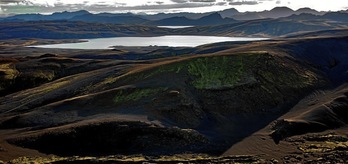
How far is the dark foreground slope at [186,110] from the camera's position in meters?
58.6

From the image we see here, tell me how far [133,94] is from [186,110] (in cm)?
1281

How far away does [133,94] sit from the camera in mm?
76062

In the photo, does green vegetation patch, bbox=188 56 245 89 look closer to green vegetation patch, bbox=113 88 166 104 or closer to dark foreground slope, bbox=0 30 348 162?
dark foreground slope, bbox=0 30 348 162

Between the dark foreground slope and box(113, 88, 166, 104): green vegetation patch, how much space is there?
19 centimetres

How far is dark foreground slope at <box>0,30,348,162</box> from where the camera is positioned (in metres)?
58.6

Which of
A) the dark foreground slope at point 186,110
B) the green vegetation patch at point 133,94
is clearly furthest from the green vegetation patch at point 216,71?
the green vegetation patch at point 133,94

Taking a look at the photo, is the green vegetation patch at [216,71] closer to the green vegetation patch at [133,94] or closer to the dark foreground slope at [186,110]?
the dark foreground slope at [186,110]

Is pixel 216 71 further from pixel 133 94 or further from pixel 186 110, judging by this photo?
pixel 133 94

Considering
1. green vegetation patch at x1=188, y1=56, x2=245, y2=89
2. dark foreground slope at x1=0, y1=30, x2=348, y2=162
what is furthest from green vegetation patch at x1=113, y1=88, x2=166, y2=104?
green vegetation patch at x1=188, y1=56, x2=245, y2=89

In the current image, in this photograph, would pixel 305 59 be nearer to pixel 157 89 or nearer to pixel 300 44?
pixel 300 44

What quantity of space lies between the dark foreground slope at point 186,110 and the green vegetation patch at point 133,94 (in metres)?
0.19

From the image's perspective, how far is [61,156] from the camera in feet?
182

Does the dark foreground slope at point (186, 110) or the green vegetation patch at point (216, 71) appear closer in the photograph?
the dark foreground slope at point (186, 110)

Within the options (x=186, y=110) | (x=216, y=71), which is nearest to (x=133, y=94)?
(x=186, y=110)
